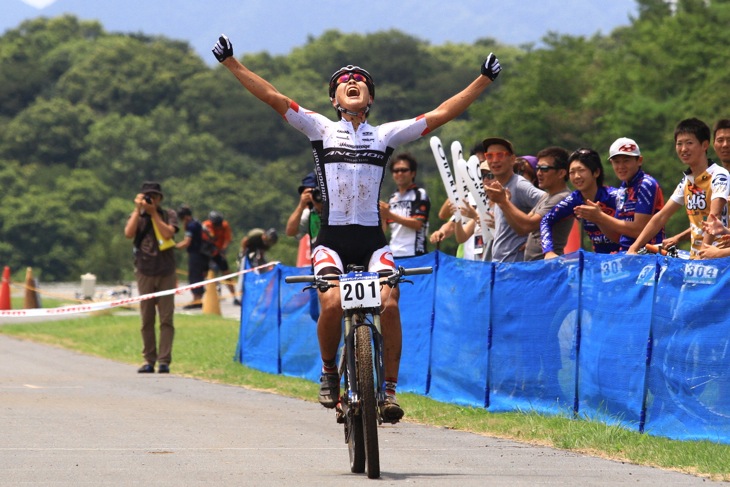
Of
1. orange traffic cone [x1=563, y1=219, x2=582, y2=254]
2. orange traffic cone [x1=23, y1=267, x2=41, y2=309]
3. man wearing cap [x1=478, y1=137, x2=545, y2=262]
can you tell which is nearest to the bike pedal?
man wearing cap [x1=478, y1=137, x2=545, y2=262]

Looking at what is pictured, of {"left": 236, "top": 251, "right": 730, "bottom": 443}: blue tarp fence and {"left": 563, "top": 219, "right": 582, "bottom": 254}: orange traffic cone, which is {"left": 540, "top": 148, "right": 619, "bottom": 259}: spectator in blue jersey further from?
{"left": 563, "top": 219, "right": 582, "bottom": 254}: orange traffic cone

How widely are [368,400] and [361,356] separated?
0.94 feet

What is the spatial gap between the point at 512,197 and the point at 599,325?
275 centimetres

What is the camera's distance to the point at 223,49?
1012cm

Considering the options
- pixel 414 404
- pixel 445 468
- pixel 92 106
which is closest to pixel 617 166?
pixel 414 404

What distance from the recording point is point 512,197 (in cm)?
1446

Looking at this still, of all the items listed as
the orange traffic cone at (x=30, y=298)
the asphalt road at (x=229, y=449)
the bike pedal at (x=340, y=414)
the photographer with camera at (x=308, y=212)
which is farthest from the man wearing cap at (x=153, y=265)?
the orange traffic cone at (x=30, y=298)

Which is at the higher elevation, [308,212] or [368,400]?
[308,212]

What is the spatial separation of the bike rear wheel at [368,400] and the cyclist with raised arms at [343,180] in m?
0.65

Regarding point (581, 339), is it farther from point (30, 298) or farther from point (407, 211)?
point (30, 298)

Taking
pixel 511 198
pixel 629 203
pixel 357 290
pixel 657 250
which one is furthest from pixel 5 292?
pixel 357 290

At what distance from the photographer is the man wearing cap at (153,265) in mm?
18406

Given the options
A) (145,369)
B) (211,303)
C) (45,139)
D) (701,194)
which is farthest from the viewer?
(45,139)

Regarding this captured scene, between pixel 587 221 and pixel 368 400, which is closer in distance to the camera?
pixel 368 400
